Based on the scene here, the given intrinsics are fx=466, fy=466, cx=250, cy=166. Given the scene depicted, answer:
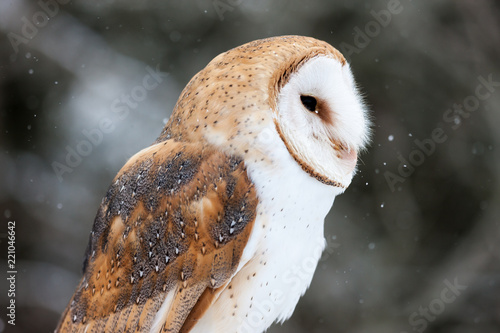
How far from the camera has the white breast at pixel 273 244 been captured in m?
0.93

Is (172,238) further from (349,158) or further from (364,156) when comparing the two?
(364,156)

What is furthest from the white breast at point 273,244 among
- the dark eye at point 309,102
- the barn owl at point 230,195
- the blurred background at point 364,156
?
the blurred background at point 364,156

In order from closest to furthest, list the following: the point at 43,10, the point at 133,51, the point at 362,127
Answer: the point at 362,127
the point at 43,10
the point at 133,51

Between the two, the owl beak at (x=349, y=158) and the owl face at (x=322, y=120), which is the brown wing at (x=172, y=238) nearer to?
the owl face at (x=322, y=120)

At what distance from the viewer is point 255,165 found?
0.92m

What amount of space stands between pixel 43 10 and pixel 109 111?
1.95ft

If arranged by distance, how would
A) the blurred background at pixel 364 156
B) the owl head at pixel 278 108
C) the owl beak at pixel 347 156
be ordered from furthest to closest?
1. the blurred background at pixel 364 156
2. the owl beak at pixel 347 156
3. the owl head at pixel 278 108

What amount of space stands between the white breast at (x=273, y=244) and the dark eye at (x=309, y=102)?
13 cm

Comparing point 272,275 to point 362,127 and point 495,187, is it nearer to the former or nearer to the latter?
point 362,127

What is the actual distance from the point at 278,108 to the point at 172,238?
0.34 meters

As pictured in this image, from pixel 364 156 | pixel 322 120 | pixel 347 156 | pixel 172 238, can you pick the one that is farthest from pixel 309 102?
pixel 364 156

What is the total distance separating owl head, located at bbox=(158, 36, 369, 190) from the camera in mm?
908

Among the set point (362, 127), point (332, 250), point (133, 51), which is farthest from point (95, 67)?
point (362, 127)

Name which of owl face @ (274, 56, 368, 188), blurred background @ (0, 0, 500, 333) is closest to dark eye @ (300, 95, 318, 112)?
owl face @ (274, 56, 368, 188)
